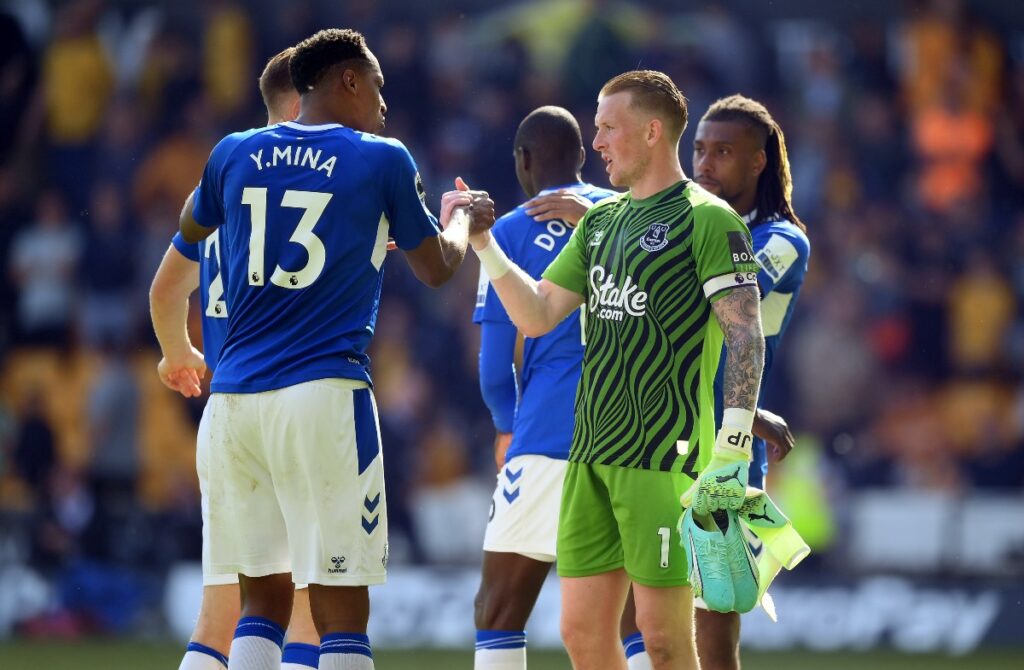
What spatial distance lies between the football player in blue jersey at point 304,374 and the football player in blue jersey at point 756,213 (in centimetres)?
157

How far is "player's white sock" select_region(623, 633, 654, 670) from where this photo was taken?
6.29 m

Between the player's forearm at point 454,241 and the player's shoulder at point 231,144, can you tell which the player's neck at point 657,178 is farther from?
the player's shoulder at point 231,144

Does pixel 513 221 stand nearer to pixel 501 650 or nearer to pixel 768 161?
pixel 768 161

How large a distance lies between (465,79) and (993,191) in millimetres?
5573

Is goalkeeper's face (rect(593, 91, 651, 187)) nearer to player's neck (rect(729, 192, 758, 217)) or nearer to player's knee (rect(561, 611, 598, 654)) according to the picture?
player's neck (rect(729, 192, 758, 217))

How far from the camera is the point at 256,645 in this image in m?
5.25

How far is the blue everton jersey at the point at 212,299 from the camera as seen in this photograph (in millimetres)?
6262

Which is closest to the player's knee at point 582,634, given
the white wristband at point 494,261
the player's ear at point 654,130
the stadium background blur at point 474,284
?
the white wristband at point 494,261

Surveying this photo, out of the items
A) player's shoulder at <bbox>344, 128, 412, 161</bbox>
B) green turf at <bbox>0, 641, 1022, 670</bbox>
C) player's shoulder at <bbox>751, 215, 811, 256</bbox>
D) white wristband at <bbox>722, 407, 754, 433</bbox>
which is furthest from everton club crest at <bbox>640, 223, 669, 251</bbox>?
green turf at <bbox>0, 641, 1022, 670</bbox>

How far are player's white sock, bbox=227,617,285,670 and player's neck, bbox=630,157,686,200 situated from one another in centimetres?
201

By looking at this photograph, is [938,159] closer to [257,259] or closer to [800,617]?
[800,617]

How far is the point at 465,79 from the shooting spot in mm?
15891

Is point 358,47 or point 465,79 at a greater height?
point 465,79

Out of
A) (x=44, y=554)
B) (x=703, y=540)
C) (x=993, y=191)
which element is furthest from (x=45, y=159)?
(x=703, y=540)
